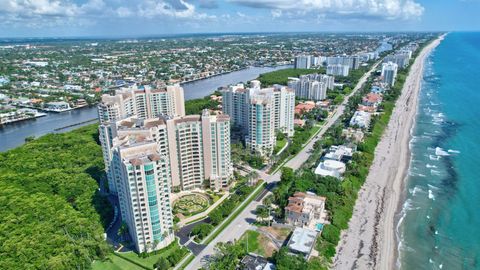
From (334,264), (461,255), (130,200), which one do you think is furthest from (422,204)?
(130,200)

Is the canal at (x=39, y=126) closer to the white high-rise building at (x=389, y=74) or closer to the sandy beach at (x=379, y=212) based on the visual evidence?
the sandy beach at (x=379, y=212)

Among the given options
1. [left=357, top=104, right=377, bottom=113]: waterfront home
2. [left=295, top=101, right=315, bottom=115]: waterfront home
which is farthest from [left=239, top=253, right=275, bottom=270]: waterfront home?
[left=357, top=104, right=377, bottom=113]: waterfront home

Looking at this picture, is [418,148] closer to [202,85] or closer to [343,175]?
[343,175]

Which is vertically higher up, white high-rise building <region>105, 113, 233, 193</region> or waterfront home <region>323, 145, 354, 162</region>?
white high-rise building <region>105, 113, 233, 193</region>

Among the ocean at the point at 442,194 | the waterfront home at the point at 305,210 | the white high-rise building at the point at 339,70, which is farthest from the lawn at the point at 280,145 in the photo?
the white high-rise building at the point at 339,70

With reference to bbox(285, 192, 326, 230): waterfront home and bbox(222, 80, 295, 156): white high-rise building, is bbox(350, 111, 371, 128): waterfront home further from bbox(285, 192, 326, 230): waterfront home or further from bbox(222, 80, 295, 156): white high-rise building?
bbox(285, 192, 326, 230): waterfront home

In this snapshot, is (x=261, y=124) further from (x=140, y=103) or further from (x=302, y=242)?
(x=302, y=242)
